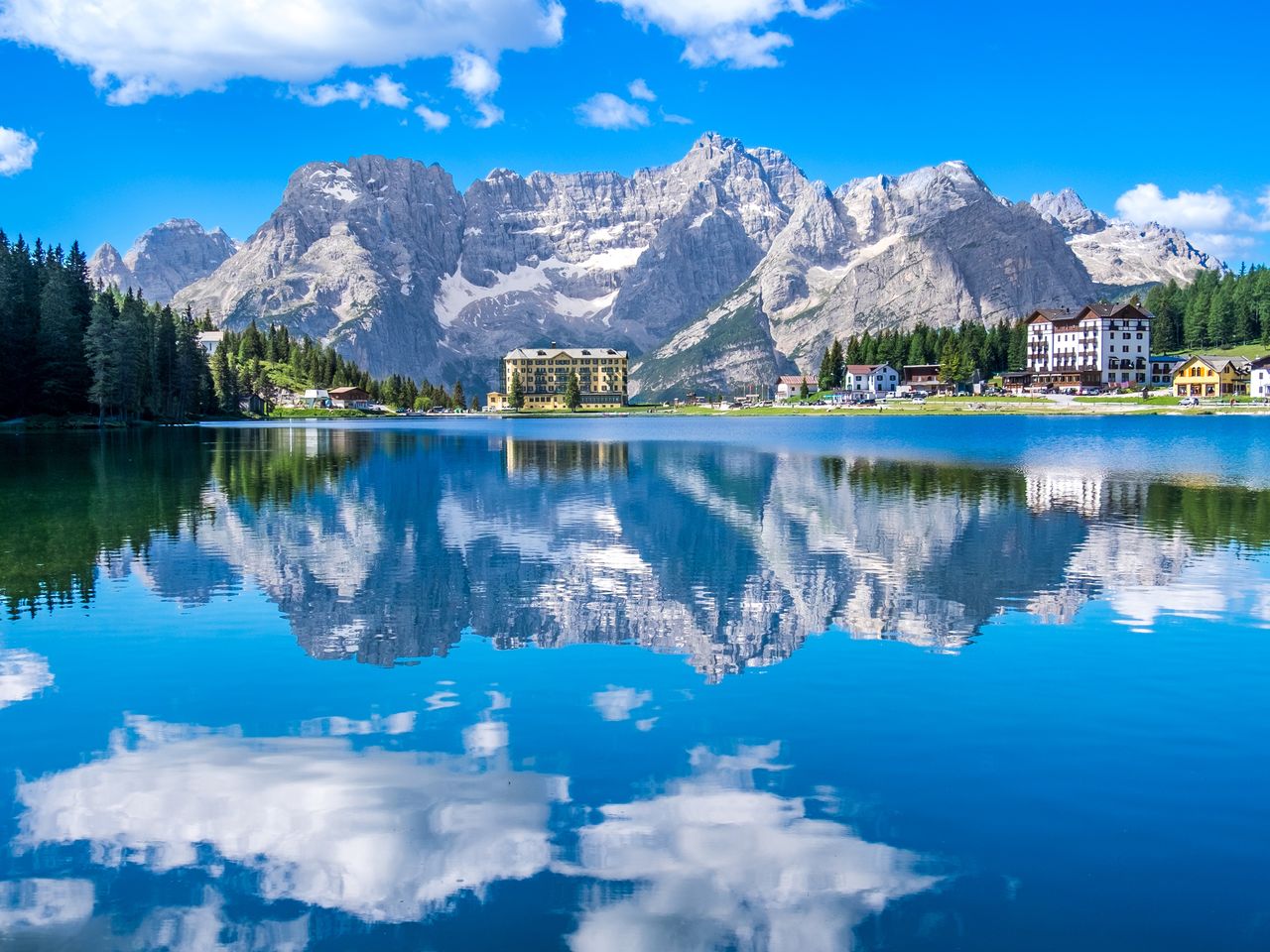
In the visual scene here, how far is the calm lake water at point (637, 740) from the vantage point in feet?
34.2

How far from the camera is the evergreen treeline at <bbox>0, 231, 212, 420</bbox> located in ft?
417

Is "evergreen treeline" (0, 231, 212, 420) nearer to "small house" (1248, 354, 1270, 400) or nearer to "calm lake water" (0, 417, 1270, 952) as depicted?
"calm lake water" (0, 417, 1270, 952)

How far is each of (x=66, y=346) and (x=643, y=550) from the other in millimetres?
121712

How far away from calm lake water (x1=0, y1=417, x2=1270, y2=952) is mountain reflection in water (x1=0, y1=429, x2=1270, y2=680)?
230 millimetres

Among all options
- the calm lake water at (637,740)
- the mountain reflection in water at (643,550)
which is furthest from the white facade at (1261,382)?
the calm lake water at (637,740)

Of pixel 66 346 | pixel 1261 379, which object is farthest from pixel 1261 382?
pixel 66 346

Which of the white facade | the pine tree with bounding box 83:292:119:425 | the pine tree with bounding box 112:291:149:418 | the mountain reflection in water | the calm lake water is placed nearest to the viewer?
the calm lake water

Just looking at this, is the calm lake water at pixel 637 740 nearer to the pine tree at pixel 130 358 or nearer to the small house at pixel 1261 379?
the pine tree at pixel 130 358

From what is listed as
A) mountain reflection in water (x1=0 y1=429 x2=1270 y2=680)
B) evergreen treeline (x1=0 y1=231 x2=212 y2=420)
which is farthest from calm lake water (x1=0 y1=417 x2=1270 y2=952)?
evergreen treeline (x1=0 y1=231 x2=212 y2=420)

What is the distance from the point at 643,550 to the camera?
3462cm

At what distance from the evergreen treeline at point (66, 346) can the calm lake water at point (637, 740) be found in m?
106

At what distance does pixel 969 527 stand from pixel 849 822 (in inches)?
1136

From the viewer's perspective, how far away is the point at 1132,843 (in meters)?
11.8

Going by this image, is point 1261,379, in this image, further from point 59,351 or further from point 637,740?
point 637,740
